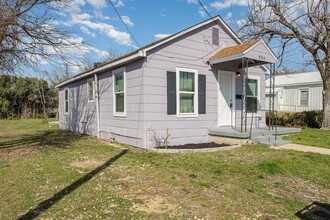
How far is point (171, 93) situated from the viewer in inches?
327

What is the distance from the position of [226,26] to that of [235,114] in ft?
11.4

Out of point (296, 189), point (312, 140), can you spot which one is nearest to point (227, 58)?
point (312, 140)

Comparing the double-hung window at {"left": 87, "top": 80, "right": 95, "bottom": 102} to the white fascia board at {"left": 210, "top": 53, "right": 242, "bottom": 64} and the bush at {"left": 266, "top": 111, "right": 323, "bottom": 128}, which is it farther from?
the bush at {"left": 266, "top": 111, "right": 323, "bottom": 128}

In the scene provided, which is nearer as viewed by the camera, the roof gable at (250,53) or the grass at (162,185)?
the grass at (162,185)

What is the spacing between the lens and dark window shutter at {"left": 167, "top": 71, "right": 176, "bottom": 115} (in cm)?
829

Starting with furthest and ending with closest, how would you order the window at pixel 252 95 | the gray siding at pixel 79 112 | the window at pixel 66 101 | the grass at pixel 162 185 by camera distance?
the window at pixel 66 101
the gray siding at pixel 79 112
the window at pixel 252 95
the grass at pixel 162 185

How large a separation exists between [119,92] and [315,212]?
23.7 feet

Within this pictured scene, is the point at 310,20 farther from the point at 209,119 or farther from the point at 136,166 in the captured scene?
the point at 136,166

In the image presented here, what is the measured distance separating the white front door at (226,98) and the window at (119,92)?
3615mm

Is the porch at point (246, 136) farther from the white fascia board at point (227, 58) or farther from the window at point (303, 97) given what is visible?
the window at point (303, 97)

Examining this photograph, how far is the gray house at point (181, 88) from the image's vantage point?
809 centimetres

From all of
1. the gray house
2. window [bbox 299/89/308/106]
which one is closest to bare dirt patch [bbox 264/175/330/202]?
the gray house

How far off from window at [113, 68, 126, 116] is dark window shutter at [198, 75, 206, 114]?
266cm

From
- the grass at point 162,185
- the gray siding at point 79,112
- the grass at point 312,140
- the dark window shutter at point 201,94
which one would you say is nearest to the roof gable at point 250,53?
the dark window shutter at point 201,94
